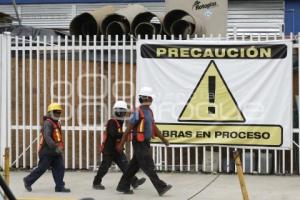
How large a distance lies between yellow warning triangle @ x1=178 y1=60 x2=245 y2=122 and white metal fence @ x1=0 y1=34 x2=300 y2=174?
1.88ft

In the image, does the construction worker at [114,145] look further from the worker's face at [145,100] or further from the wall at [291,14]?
the wall at [291,14]

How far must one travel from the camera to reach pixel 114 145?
398 inches

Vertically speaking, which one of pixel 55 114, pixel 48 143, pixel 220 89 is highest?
pixel 220 89

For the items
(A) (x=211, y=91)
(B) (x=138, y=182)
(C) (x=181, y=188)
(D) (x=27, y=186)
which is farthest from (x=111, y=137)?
(A) (x=211, y=91)

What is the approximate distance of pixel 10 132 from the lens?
12.2m

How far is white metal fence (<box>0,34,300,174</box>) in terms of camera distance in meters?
11.8

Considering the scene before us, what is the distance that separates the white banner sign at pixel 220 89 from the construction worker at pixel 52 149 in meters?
2.37

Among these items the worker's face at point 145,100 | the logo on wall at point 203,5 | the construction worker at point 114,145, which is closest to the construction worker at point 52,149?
the construction worker at point 114,145

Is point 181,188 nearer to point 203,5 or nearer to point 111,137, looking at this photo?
point 111,137

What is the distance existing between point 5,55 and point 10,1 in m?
10.6

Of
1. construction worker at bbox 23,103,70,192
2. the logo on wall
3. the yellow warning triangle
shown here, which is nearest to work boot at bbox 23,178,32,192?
construction worker at bbox 23,103,70,192

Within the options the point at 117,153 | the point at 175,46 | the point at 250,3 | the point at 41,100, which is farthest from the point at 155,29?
the point at 250,3

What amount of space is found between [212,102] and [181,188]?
6.39 ft

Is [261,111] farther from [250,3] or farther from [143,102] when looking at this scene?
[250,3]
